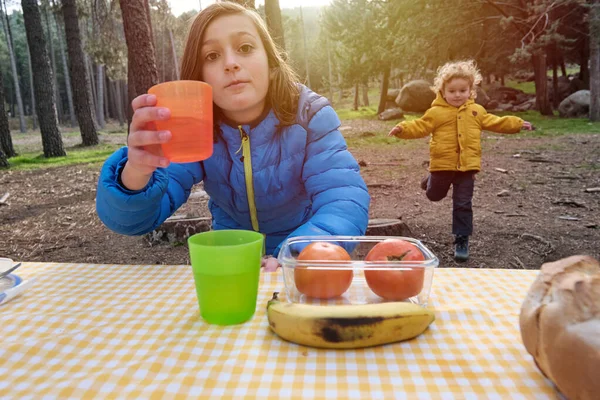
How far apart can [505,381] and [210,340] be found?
636 mm

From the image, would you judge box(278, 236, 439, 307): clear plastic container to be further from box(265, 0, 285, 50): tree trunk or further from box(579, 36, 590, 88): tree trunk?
box(579, 36, 590, 88): tree trunk

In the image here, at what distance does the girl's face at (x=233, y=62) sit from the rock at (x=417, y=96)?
18.5 metres

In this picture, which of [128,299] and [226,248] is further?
[128,299]

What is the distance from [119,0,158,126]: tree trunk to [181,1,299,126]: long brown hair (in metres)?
4.16

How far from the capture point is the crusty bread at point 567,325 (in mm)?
681

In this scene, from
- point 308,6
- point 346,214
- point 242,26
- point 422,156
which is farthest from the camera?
point 308,6

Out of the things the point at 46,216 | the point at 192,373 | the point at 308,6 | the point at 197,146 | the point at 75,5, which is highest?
the point at 308,6

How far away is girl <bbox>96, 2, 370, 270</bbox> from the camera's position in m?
1.56

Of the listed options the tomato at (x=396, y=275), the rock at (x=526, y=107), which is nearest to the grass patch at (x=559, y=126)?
the rock at (x=526, y=107)

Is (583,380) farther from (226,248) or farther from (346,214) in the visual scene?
(346,214)

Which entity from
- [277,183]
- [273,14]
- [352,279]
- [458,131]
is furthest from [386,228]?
[273,14]

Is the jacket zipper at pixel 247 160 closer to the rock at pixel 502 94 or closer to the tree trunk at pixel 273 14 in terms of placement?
the tree trunk at pixel 273 14

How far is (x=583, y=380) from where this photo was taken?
69 cm

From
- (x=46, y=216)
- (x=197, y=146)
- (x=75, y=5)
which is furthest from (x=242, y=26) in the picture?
(x=75, y=5)
